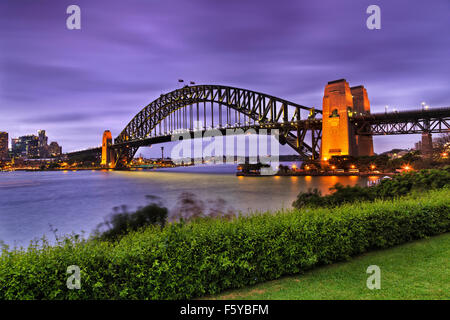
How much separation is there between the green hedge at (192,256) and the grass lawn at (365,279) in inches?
9.1

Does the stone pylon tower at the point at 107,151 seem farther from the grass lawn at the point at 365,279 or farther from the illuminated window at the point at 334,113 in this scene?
the grass lawn at the point at 365,279

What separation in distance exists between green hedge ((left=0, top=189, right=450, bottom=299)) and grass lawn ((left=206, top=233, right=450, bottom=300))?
231 millimetres

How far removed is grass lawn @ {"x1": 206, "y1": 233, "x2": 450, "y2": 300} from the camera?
4.68 m

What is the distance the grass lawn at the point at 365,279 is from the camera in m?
4.68

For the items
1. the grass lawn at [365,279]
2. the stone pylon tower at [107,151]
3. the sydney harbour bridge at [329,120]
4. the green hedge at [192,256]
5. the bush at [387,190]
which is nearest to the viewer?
the green hedge at [192,256]

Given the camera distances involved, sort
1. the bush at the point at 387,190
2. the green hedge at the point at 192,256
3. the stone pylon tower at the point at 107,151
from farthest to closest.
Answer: the stone pylon tower at the point at 107,151 < the bush at the point at 387,190 < the green hedge at the point at 192,256

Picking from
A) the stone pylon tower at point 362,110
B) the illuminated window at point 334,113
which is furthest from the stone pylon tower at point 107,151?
the stone pylon tower at point 362,110

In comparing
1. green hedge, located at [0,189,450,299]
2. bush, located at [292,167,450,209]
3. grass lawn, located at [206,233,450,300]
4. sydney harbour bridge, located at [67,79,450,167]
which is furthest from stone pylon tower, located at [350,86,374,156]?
green hedge, located at [0,189,450,299]

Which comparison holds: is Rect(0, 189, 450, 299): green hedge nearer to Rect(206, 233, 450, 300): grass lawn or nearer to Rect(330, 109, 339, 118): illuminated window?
Rect(206, 233, 450, 300): grass lawn

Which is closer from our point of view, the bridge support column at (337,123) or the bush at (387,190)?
the bush at (387,190)

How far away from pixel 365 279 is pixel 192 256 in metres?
3.40

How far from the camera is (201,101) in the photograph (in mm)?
77812

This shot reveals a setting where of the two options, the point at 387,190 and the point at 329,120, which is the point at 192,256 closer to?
the point at 387,190
